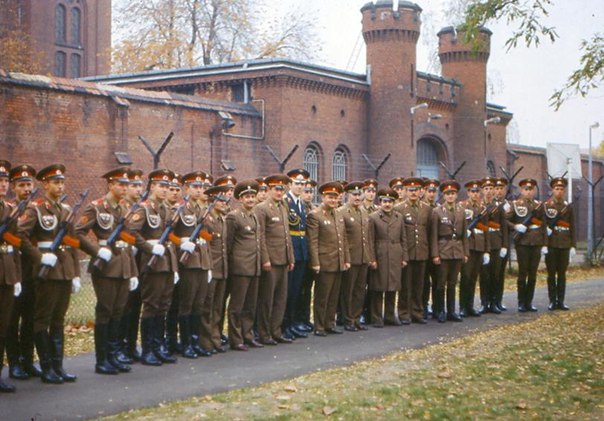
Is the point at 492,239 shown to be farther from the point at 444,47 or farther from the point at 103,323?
the point at 444,47

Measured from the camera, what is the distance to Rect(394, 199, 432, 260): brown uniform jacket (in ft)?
42.4

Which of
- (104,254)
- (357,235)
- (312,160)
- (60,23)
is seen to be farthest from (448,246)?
(60,23)

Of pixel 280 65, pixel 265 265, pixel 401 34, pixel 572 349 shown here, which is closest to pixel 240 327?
pixel 265 265

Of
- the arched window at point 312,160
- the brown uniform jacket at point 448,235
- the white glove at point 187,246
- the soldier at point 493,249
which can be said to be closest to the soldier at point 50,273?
the white glove at point 187,246

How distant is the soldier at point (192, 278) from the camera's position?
966 cm

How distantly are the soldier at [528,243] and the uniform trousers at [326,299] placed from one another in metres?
3.89

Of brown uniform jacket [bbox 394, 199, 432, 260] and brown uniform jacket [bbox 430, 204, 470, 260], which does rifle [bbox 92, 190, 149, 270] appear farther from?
brown uniform jacket [bbox 430, 204, 470, 260]

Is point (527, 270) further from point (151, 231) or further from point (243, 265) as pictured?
point (151, 231)

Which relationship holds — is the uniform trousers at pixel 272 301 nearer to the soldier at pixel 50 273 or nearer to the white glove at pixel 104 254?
the white glove at pixel 104 254

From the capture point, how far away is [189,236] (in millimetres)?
9703

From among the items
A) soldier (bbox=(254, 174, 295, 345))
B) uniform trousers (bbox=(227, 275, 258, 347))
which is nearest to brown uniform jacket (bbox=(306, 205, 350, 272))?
soldier (bbox=(254, 174, 295, 345))

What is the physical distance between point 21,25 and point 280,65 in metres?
30.7

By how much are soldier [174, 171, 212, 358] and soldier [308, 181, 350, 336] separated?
6.97 ft

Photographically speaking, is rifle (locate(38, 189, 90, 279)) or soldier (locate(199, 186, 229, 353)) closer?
rifle (locate(38, 189, 90, 279))
